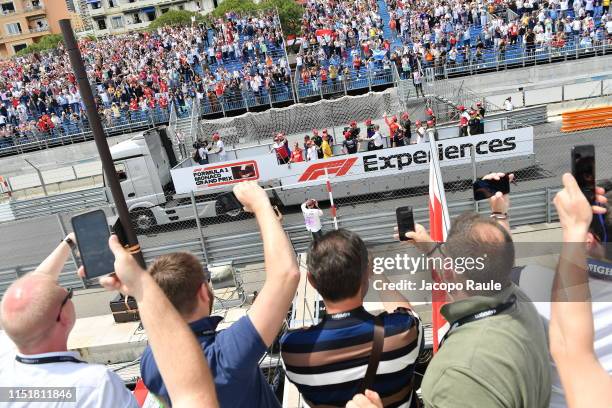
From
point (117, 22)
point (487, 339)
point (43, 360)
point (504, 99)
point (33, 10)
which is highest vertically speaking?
point (33, 10)

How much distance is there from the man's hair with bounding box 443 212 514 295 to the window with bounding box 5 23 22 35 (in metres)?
86.9

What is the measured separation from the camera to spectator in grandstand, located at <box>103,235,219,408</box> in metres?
1.52

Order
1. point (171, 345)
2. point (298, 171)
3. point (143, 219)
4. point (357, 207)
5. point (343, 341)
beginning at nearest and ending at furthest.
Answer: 1. point (171, 345)
2. point (343, 341)
3. point (357, 207)
4. point (298, 171)
5. point (143, 219)

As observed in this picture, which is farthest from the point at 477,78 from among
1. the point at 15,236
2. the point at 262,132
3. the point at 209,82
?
the point at 15,236

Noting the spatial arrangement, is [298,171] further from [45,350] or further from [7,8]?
[7,8]

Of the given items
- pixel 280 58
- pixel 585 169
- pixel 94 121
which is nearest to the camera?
pixel 585 169

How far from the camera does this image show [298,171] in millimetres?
12531

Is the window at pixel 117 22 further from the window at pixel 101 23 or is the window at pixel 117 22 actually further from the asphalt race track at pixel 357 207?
the asphalt race track at pixel 357 207

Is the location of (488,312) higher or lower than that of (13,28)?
lower

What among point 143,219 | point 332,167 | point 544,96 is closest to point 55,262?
point 332,167

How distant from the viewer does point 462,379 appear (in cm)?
165

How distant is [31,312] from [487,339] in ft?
5.91

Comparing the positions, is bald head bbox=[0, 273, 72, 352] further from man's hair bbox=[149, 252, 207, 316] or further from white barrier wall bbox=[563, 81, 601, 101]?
white barrier wall bbox=[563, 81, 601, 101]

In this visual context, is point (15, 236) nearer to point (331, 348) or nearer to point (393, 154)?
point (393, 154)
